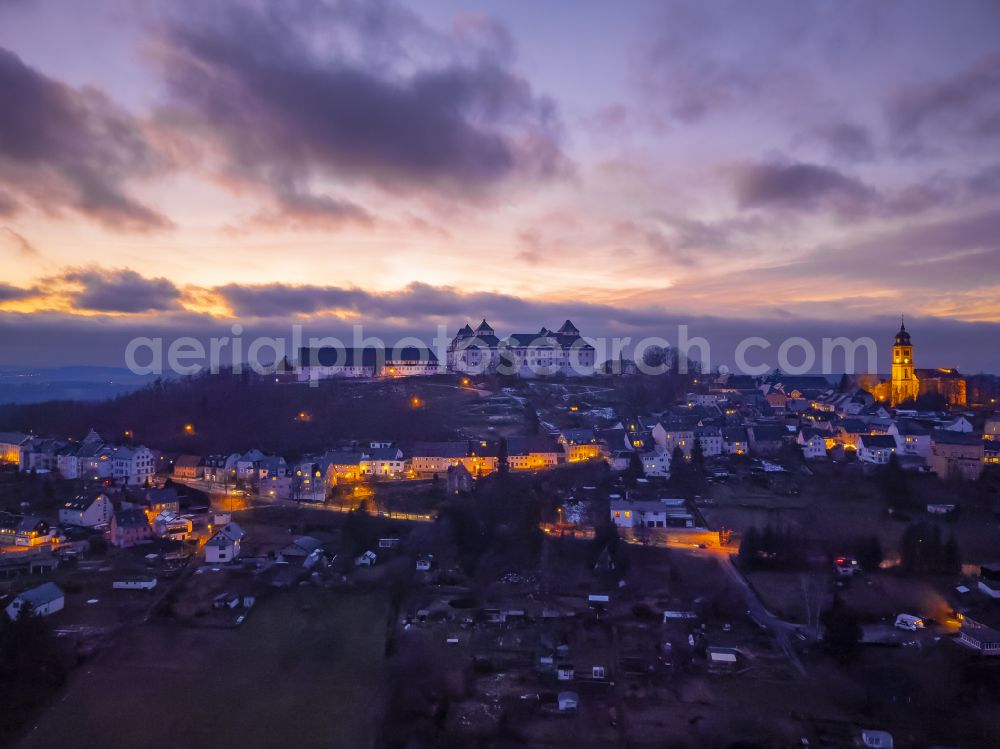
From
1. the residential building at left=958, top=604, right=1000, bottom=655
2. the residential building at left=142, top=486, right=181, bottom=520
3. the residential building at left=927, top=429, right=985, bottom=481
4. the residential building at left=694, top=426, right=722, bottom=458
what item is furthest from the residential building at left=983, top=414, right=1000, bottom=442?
the residential building at left=142, top=486, right=181, bottom=520

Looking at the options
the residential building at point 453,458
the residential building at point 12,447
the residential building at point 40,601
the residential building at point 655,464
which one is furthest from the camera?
the residential building at point 12,447

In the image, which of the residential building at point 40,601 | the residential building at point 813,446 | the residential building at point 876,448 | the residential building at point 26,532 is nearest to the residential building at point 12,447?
the residential building at point 26,532

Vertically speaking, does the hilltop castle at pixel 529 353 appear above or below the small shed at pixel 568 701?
above

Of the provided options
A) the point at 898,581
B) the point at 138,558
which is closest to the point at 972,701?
the point at 898,581

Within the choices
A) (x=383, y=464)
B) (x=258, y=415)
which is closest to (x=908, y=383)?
(x=383, y=464)

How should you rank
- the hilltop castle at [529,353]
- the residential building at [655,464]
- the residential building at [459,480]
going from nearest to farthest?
the residential building at [459,480] → the residential building at [655,464] → the hilltop castle at [529,353]

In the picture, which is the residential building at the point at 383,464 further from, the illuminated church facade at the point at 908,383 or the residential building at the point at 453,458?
the illuminated church facade at the point at 908,383

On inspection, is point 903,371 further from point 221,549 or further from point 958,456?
point 221,549

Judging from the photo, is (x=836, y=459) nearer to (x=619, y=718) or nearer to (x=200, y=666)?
(x=619, y=718)
